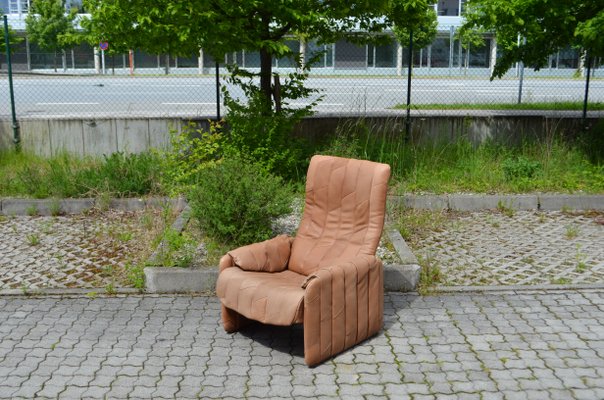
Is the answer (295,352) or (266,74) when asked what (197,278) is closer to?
(295,352)

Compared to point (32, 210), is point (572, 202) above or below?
above

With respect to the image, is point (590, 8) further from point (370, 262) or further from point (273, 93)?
point (370, 262)

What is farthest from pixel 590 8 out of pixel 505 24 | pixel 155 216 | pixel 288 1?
pixel 155 216

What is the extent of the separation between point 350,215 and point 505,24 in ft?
17.3

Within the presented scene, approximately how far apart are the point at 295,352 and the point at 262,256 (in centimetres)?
86

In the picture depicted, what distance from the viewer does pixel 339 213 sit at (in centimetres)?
541

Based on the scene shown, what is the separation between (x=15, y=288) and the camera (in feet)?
19.8

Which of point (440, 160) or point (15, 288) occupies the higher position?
point (440, 160)

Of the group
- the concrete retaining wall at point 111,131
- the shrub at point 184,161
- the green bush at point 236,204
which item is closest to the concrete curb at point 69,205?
the shrub at point 184,161

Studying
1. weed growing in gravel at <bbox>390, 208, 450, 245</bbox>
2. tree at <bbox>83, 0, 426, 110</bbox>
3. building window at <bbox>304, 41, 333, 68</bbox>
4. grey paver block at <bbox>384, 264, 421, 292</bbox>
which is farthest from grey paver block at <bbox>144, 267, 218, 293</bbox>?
building window at <bbox>304, 41, 333, 68</bbox>

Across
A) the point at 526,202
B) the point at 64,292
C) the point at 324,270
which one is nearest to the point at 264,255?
the point at 324,270

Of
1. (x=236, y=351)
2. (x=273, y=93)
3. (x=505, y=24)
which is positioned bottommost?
(x=236, y=351)

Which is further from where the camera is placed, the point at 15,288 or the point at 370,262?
the point at 15,288

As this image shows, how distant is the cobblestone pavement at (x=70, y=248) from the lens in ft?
20.7
